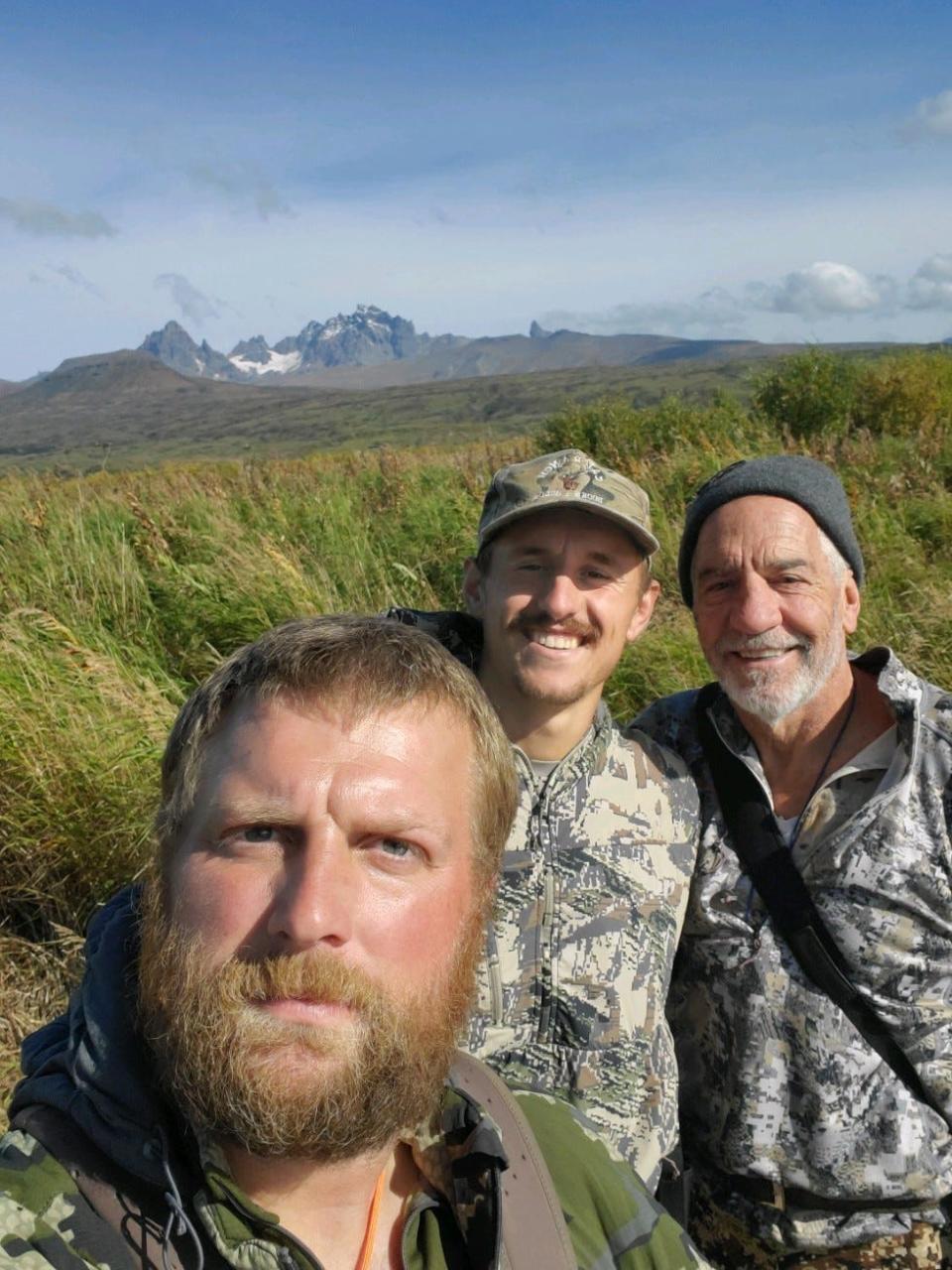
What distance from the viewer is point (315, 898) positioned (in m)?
1.32

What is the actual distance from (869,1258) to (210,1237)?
5.45 feet

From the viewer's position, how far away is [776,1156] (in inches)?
89.4

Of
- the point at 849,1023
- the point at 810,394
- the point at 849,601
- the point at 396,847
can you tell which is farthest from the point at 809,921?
the point at 810,394

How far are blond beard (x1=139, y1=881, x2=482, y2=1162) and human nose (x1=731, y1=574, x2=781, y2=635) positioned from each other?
56.1 inches

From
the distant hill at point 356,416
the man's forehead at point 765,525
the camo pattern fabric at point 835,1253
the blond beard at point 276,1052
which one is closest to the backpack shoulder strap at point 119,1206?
the blond beard at point 276,1052

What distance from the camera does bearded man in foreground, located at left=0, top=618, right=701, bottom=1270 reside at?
1251mm

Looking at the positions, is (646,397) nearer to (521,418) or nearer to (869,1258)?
(521,418)

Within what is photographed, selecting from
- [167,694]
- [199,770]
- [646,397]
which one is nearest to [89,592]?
[167,694]

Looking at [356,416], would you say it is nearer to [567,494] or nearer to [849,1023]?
[567,494]

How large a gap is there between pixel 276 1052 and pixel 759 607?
1.60m

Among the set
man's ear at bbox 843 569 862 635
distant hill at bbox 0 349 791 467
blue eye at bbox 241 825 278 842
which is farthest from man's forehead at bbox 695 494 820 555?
distant hill at bbox 0 349 791 467

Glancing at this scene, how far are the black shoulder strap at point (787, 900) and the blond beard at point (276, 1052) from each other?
1229 mm

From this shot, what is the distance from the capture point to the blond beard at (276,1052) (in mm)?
1282

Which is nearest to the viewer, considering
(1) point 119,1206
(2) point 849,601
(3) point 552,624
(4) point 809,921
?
(1) point 119,1206
